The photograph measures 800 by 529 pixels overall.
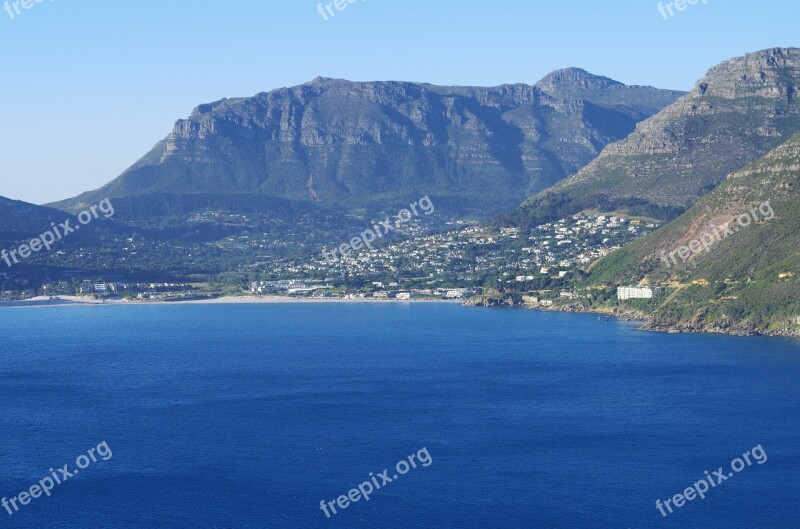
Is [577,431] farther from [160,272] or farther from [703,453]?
[160,272]

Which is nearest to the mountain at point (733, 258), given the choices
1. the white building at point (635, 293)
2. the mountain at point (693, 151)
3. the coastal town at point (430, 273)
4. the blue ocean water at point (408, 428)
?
the white building at point (635, 293)

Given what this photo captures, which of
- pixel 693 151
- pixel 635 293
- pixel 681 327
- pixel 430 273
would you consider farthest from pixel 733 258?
pixel 693 151

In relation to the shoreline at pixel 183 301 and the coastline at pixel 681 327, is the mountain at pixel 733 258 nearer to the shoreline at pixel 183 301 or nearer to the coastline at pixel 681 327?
the coastline at pixel 681 327

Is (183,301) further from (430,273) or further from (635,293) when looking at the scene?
(635,293)

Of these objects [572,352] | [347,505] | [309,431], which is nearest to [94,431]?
[309,431]

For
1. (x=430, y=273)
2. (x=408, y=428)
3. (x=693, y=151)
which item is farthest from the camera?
(x=693, y=151)

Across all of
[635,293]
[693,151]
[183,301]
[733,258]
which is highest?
[693,151]
